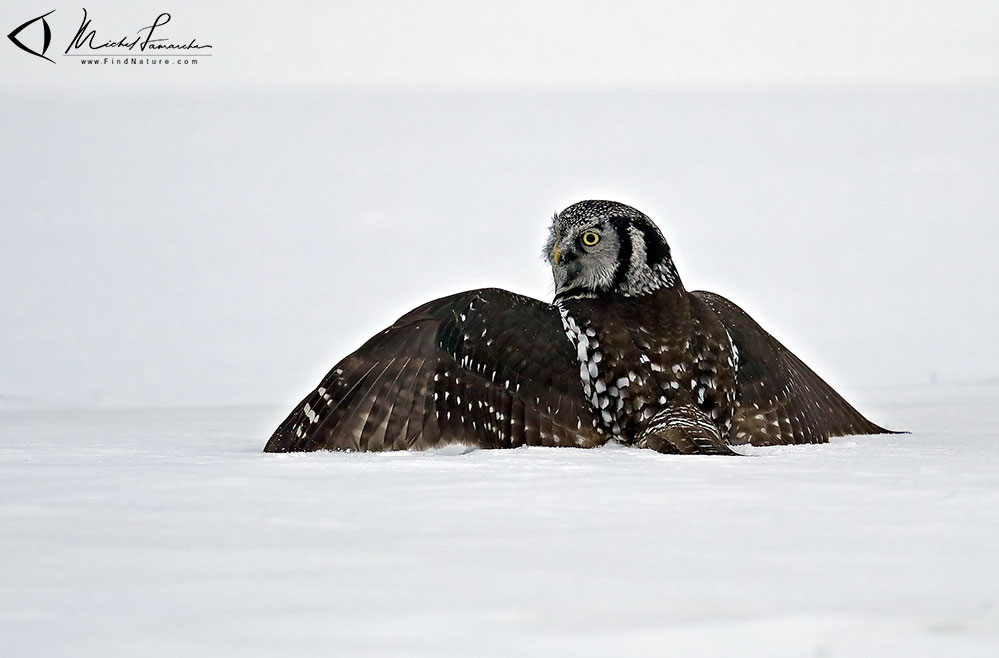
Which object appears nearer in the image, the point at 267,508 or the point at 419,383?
the point at 267,508

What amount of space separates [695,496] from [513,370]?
1.73 metres

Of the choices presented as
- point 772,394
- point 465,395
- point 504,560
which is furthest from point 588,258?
point 504,560

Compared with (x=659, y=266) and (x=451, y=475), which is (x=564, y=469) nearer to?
(x=451, y=475)

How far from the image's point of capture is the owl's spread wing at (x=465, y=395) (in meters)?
4.18

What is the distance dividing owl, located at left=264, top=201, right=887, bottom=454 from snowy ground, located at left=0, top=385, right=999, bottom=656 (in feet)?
2.93

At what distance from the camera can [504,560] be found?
187 cm

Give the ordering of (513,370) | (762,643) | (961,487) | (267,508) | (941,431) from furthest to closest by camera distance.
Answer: (941,431)
(513,370)
(961,487)
(267,508)
(762,643)

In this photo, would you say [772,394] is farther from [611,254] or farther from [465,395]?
[465,395]

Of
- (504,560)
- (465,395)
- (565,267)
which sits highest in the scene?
(565,267)

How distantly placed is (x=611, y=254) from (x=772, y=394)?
38.2 inches

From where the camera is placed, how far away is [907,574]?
1782 mm

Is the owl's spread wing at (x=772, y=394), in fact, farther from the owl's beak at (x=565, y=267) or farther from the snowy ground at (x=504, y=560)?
the snowy ground at (x=504, y=560)

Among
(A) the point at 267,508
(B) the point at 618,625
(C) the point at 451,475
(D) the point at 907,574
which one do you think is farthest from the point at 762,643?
(C) the point at 451,475

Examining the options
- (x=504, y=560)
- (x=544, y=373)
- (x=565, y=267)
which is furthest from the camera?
(x=565, y=267)
